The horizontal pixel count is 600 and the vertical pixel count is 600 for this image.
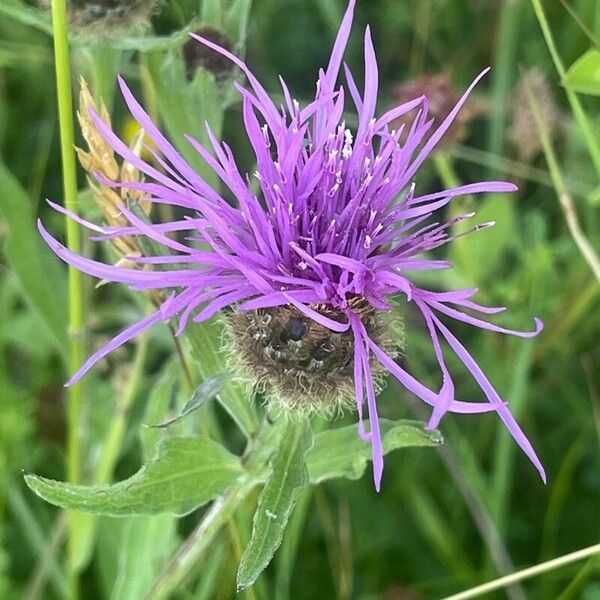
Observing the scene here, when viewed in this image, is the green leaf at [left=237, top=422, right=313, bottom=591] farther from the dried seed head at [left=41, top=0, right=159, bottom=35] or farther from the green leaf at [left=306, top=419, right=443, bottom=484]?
the dried seed head at [left=41, top=0, right=159, bottom=35]

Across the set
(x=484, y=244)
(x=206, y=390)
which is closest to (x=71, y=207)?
(x=206, y=390)

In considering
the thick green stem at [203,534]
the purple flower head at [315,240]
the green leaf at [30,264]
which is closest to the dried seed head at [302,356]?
the purple flower head at [315,240]

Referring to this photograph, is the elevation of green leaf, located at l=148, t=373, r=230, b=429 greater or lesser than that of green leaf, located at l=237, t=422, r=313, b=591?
greater

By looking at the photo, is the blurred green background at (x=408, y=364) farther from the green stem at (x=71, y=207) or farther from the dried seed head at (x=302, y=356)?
the dried seed head at (x=302, y=356)

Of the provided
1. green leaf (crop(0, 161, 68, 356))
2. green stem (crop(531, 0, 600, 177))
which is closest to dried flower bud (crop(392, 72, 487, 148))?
green stem (crop(531, 0, 600, 177))

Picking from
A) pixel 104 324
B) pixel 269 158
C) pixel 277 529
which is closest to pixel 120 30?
pixel 269 158

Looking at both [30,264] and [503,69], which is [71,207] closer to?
[30,264]

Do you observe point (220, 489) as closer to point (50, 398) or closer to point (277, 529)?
point (277, 529)
